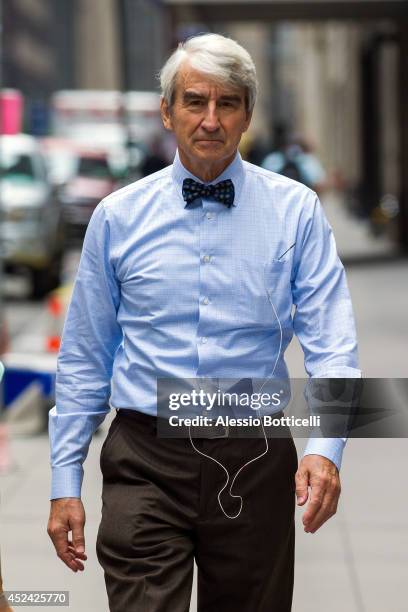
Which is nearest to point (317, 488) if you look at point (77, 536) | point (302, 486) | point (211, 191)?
point (302, 486)

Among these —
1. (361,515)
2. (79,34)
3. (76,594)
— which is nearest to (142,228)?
(76,594)

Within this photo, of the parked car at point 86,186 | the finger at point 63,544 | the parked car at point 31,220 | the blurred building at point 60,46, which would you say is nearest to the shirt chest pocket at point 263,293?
the finger at point 63,544

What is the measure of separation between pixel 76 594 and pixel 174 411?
2.82 meters

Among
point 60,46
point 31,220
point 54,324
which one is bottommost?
point 60,46

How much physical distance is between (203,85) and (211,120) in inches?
3.2

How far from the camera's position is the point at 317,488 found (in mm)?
3428

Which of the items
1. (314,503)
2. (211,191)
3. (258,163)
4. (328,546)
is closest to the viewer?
(314,503)

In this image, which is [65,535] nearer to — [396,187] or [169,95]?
[169,95]

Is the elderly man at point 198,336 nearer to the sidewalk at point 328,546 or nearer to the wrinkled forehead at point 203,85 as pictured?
the wrinkled forehead at point 203,85

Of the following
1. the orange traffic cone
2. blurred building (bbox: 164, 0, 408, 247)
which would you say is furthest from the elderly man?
blurred building (bbox: 164, 0, 408, 247)

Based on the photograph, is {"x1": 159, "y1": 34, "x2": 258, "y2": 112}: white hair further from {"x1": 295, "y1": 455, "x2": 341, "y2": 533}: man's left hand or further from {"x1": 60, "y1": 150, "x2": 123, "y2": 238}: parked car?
{"x1": 60, "y1": 150, "x2": 123, "y2": 238}: parked car

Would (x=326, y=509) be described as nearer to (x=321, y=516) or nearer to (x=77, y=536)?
(x=321, y=516)

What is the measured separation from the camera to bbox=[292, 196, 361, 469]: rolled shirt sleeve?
358cm

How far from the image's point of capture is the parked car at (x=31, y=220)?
19.9 metres
